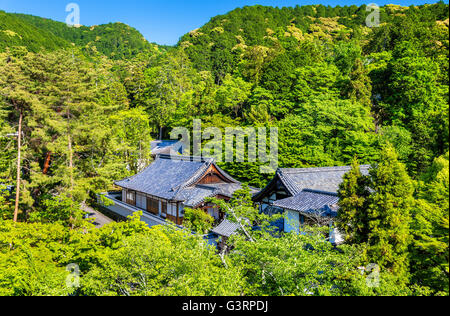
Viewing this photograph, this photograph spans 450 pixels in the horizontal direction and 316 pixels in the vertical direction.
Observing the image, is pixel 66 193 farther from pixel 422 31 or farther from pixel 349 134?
pixel 422 31

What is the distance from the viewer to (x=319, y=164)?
24.3 metres

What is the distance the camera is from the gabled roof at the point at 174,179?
72.6 ft

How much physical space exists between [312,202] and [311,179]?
143 inches

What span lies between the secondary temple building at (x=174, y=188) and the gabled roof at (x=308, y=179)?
5.51 meters

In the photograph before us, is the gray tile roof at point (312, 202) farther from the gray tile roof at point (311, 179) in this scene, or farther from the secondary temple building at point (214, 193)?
the gray tile roof at point (311, 179)

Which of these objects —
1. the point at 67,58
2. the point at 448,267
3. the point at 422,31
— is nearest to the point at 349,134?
the point at 422,31

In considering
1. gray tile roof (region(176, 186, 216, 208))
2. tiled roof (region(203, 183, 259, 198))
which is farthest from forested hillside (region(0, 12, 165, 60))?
tiled roof (region(203, 183, 259, 198))

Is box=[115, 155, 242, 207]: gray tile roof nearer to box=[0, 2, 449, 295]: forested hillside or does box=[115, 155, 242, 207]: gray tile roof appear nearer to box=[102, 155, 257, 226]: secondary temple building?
box=[102, 155, 257, 226]: secondary temple building

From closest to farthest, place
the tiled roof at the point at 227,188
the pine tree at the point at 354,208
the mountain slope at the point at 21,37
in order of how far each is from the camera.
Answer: the pine tree at the point at 354,208
the tiled roof at the point at 227,188
the mountain slope at the point at 21,37

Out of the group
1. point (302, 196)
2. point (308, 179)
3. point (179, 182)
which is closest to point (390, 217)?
point (302, 196)

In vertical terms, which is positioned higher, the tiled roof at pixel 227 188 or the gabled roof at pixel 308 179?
the gabled roof at pixel 308 179

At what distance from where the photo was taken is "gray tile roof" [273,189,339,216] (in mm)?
13094

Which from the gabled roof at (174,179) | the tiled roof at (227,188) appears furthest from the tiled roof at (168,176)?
the tiled roof at (227,188)
